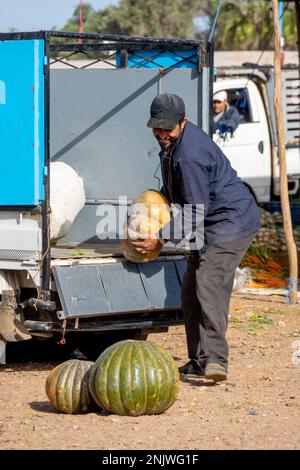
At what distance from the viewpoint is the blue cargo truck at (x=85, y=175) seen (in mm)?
6727

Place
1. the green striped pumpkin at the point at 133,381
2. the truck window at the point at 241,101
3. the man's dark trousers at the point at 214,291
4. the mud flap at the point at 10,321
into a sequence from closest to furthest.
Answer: the green striped pumpkin at the point at 133,381 → the man's dark trousers at the point at 214,291 → the mud flap at the point at 10,321 → the truck window at the point at 241,101

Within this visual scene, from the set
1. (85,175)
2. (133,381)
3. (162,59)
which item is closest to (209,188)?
(133,381)

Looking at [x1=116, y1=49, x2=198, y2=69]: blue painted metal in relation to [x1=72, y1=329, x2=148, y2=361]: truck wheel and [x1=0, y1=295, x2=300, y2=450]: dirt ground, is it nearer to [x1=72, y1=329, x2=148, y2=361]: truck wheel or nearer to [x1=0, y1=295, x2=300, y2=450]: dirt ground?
[x1=72, y1=329, x2=148, y2=361]: truck wheel

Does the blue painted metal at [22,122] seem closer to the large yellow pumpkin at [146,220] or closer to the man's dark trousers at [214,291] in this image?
the large yellow pumpkin at [146,220]

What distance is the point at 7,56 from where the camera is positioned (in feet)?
22.0

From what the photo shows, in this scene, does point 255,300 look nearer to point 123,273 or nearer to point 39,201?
point 123,273

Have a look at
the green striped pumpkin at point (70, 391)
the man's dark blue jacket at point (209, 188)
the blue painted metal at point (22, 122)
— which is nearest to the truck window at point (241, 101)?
the man's dark blue jacket at point (209, 188)

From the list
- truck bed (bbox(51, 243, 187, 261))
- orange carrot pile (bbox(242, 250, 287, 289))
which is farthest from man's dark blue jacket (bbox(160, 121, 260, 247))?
orange carrot pile (bbox(242, 250, 287, 289))

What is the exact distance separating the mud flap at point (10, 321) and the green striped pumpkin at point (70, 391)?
1.02 metres

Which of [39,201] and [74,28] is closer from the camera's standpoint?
Answer: [39,201]

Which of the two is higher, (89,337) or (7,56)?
(7,56)

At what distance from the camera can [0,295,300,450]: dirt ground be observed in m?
5.36

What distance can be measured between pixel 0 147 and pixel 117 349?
1829 millimetres
